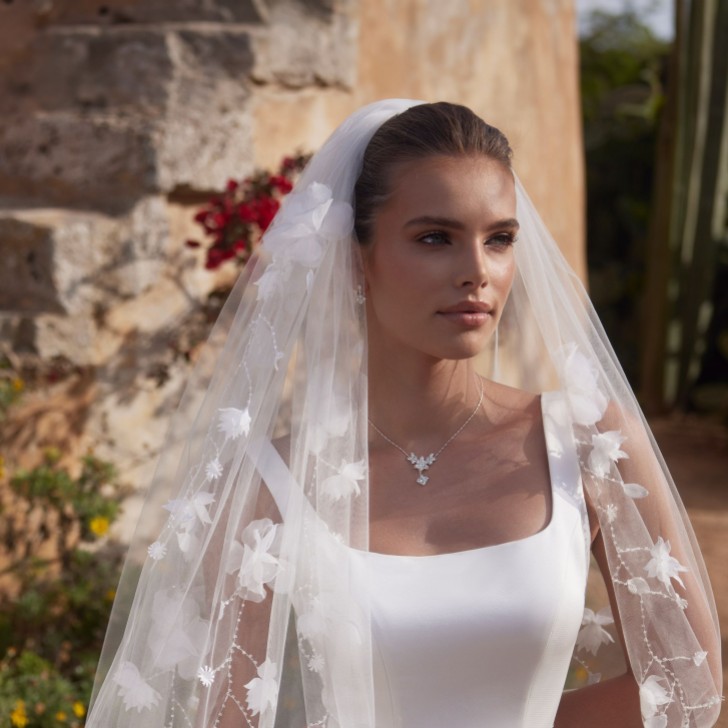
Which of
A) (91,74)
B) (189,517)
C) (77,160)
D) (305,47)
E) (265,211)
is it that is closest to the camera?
(189,517)

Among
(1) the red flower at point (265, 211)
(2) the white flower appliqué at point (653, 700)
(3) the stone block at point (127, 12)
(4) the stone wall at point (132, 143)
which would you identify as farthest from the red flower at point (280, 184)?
(2) the white flower appliqué at point (653, 700)

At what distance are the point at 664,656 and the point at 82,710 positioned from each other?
4.75 feet

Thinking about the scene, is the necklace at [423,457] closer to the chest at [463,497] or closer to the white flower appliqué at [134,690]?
the chest at [463,497]

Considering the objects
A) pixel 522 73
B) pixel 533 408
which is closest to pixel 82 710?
pixel 533 408

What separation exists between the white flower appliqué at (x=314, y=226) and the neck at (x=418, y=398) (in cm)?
25

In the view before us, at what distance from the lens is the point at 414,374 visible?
2.29 metres

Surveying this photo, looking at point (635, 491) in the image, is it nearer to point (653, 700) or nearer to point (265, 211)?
point (653, 700)

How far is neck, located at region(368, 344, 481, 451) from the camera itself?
2.29 meters

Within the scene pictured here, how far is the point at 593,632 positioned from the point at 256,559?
2.47 ft

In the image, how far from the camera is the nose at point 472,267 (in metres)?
2.07

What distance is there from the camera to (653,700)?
81.4 inches

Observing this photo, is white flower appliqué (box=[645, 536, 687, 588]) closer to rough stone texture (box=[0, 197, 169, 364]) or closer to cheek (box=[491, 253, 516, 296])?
cheek (box=[491, 253, 516, 296])

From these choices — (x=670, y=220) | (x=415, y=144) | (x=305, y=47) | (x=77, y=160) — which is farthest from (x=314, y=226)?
(x=670, y=220)

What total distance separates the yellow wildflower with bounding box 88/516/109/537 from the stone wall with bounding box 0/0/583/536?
0.88ft
